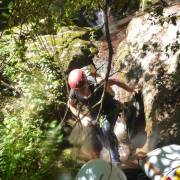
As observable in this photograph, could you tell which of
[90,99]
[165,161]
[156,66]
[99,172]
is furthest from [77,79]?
[156,66]

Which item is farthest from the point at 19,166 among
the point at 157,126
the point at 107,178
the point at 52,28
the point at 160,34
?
the point at 160,34

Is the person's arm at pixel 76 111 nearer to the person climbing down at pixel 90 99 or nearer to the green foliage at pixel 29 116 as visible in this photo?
the person climbing down at pixel 90 99

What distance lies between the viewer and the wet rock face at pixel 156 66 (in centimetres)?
789

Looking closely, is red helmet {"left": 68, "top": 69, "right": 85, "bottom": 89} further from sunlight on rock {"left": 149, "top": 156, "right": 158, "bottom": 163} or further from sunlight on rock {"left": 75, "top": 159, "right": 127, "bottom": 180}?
sunlight on rock {"left": 149, "top": 156, "right": 158, "bottom": 163}

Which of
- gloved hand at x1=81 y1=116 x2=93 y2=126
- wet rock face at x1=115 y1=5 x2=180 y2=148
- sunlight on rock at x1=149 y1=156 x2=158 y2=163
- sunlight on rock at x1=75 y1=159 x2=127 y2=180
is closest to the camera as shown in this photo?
sunlight on rock at x1=75 y1=159 x2=127 y2=180

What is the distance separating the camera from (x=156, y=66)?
8.62 m

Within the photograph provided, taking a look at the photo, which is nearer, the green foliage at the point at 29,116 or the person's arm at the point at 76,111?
the green foliage at the point at 29,116

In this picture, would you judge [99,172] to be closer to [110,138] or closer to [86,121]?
[86,121]

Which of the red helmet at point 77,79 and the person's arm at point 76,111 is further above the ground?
the red helmet at point 77,79

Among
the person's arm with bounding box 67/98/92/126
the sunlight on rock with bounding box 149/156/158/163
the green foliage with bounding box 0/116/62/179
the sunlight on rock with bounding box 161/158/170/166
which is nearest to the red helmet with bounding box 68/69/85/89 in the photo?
the person's arm with bounding box 67/98/92/126

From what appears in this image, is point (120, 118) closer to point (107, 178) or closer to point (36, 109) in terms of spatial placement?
point (36, 109)

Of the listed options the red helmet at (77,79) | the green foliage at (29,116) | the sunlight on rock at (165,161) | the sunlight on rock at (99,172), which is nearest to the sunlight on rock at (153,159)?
the sunlight on rock at (165,161)

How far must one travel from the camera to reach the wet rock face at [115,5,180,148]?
7.89 meters

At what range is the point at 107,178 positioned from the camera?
226 inches
